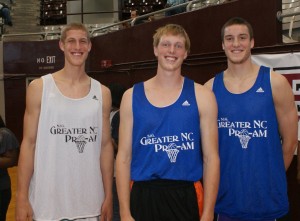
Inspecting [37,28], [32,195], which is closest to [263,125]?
[32,195]

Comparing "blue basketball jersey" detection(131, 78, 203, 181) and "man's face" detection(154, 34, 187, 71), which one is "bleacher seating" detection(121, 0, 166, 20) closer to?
"man's face" detection(154, 34, 187, 71)

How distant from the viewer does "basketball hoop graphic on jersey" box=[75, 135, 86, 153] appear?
2633 mm

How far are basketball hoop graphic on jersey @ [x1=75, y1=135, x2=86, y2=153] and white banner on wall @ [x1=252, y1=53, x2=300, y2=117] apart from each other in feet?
8.40

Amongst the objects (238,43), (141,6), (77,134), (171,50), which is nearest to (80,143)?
(77,134)

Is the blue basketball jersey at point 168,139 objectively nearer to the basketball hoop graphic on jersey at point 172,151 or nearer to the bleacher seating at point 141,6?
the basketball hoop graphic on jersey at point 172,151

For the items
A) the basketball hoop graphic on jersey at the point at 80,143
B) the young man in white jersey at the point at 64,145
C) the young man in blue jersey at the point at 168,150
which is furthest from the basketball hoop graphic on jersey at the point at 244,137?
the basketball hoop graphic on jersey at the point at 80,143

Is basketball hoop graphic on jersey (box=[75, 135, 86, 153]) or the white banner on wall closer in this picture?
basketball hoop graphic on jersey (box=[75, 135, 86, 153])

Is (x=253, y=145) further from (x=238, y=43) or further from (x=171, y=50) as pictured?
(x=171, y=50)

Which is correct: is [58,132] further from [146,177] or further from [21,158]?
[146,177]

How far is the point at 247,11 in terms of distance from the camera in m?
5.56

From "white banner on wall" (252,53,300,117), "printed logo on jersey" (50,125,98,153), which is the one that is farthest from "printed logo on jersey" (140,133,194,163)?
"white banner on wall" (252,53,300,117)

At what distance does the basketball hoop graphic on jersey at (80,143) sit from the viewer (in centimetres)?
263

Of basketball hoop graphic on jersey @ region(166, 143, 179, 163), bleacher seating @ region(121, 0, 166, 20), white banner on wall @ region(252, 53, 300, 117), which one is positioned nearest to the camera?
basketball hoop graphic on jersey @ region(166, 143, 179, 163)

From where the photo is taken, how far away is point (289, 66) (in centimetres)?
450
